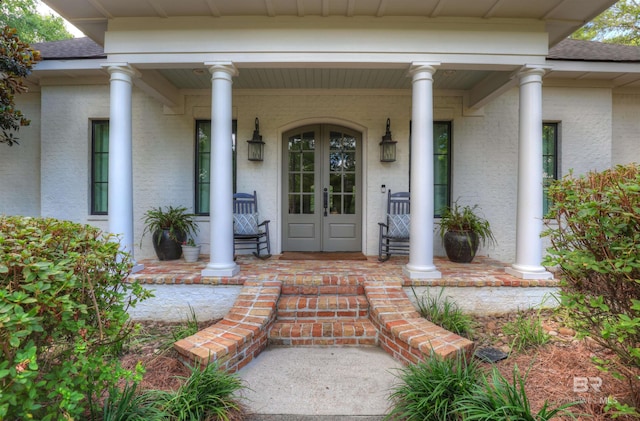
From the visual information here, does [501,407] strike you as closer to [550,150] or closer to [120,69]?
[120,69]

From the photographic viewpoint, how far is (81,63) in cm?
447

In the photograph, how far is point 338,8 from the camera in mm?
3201

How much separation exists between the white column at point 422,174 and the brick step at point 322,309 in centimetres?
73

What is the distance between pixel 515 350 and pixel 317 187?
3.42 m

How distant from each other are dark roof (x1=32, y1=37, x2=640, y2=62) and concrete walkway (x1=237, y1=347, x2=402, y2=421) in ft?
14.8

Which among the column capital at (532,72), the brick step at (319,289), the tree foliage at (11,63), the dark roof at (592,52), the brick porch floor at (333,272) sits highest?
the dark roof at (592,52)

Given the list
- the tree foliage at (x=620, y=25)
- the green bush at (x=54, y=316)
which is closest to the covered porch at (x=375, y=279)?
the green bush at (x=54, y=316)

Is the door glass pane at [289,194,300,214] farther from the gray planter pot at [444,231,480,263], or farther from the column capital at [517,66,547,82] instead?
the column capital at [517,66,547,82]

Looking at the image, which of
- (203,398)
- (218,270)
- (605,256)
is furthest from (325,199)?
(605,256)

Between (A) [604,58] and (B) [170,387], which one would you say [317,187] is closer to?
(B) [170,387]

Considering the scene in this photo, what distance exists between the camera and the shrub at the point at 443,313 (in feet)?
9.25

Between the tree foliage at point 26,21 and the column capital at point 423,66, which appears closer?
the column capital at point 423,66

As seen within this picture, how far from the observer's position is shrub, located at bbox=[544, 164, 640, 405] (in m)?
1.52

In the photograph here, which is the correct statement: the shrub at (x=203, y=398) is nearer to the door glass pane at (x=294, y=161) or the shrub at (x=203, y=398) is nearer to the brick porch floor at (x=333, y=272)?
the brick porch floor at (x=333, y=272)
